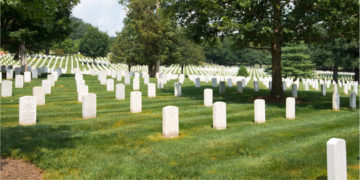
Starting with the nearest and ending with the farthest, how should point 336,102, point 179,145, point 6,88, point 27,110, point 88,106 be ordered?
1. point 179,145
2. point 27,110
3. point 88,106
4. point 336,102
5. point 6,88

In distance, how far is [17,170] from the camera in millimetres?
6289

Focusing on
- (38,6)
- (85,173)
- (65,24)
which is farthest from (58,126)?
(65,24)

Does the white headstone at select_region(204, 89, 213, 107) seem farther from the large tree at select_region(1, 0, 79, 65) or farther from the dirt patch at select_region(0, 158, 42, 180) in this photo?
the large tree at select_region(1, 0, 79, 65)

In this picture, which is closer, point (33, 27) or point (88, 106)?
point (88, 106)

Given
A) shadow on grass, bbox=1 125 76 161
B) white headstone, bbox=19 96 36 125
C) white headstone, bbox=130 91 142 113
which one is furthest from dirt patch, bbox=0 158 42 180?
white headstone, bbox=130 91 142 113

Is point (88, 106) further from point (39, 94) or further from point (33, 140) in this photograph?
point (39, 94)

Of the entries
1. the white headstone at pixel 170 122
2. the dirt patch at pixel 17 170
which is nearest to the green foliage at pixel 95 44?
the white headstone at pixel 170 122

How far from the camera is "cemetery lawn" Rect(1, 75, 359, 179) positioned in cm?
629

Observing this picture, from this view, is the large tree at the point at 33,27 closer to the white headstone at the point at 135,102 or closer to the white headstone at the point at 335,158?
the white headstone at the point at 135,102

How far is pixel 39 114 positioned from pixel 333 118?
38.7 ft

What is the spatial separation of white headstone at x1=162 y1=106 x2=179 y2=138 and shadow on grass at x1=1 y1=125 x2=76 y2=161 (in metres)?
2.64

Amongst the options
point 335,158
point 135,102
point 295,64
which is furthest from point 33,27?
point 295,64

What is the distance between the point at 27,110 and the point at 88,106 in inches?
84.0

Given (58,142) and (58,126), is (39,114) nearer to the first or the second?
(58,126)
